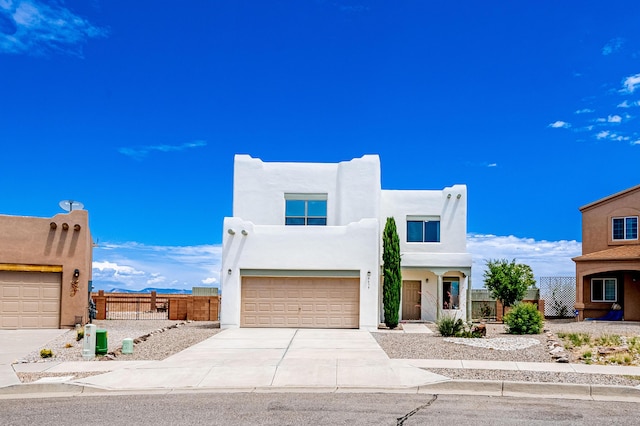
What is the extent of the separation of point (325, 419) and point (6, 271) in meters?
17.9

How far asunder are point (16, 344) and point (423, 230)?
17.8 metres

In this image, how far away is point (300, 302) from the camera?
2489 centimetres

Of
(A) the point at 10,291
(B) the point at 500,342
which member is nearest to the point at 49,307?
(A) the point at 10,291

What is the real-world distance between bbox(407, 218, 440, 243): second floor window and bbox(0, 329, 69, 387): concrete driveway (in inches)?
596

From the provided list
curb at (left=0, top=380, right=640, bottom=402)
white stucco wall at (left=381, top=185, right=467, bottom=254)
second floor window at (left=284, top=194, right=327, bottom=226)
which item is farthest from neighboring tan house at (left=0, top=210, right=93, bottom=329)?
white stucco wall at (left=381, top=185, right=467, bottom=254)

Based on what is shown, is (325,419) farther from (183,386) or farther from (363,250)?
(363,250)

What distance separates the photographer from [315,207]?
94.9ft

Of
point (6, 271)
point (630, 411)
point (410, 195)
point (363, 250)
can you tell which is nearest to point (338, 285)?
point (363, 250)

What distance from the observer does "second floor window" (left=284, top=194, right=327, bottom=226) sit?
28.7 meters

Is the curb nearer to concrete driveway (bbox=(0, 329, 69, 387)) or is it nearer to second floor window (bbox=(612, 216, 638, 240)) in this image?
concrete driveway (bbox=(0, 329, 69, 387))

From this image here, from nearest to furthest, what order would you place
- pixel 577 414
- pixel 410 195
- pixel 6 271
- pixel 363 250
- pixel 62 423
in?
pixel 62 423 → pixel 577 414 → pixel 6 271 → pixel 363 250 → pixel 410 195

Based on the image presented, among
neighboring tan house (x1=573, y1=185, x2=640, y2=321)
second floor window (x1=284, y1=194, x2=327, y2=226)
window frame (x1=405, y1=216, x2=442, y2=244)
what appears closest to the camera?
second floor window (x1=284, y1=194, x2=327, y2=226)

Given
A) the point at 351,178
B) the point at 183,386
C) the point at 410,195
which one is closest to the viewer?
the point at 183,386

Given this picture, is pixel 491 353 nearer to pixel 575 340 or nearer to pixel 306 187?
pixel 575 340
